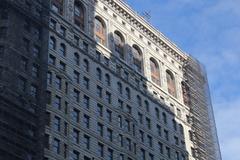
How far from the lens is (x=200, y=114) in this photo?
358ft

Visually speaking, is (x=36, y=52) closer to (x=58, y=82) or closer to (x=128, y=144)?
(x=58, y=82)

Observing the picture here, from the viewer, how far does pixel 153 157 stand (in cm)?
9194

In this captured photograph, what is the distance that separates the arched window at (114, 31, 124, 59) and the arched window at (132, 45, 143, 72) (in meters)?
2.68

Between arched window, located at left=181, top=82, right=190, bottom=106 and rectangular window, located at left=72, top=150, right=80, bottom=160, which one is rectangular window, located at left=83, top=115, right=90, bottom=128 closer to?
rectangular window, located at left=72, top=150, right=80, bottom=160

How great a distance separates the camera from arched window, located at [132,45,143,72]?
327 feet

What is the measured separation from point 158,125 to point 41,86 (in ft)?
83.2

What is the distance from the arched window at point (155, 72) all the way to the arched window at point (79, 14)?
15725 millimetres

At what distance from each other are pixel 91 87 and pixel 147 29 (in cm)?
2221

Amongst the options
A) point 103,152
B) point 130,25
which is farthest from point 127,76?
point 103,152

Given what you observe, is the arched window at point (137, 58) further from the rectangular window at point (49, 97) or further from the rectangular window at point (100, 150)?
the rectangular window at point (49, 97)

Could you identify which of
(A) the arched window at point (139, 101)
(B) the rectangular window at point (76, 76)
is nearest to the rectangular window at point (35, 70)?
(B) the rectangular window at point (76, 76)

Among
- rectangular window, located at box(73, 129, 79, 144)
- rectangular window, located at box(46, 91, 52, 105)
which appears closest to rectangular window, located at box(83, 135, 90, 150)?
rectangular window, located at box(73, 129, 79, 144)

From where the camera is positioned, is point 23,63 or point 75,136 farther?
point 75,136

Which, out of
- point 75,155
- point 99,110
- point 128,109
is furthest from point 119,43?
point 75,155
